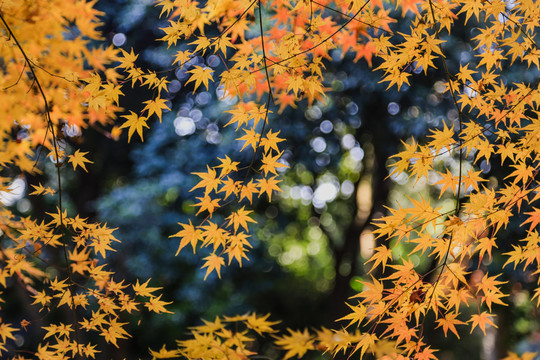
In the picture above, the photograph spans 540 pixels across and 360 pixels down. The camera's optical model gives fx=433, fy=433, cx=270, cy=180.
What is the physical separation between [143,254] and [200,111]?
152 centimetres

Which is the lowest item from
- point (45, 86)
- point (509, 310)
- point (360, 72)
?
point (509, 310)

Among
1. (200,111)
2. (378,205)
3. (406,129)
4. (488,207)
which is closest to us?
(488,207)

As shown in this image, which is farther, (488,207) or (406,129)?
(406,129)

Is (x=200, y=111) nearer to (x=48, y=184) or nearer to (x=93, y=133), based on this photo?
(x=93, y=133)

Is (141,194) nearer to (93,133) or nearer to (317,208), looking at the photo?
(93,133)

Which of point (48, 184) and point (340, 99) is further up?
point (340, 99)

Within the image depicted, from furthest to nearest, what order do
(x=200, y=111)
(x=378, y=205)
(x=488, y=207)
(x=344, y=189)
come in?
(x=344, y=189)
(x=378, y=205)
(x=200, y=111)
(x=488, y=207)

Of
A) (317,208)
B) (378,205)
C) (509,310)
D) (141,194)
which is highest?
(141,194)

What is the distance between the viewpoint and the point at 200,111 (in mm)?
4117

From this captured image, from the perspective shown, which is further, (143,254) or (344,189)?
(344,189)

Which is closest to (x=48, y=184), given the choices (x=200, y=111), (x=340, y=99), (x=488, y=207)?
(x=200, y=111)

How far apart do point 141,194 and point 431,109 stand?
274 cm

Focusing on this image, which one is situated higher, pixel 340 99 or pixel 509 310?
pixel 340 99

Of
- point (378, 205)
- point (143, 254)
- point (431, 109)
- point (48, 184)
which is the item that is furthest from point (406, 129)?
point (48, 184)
